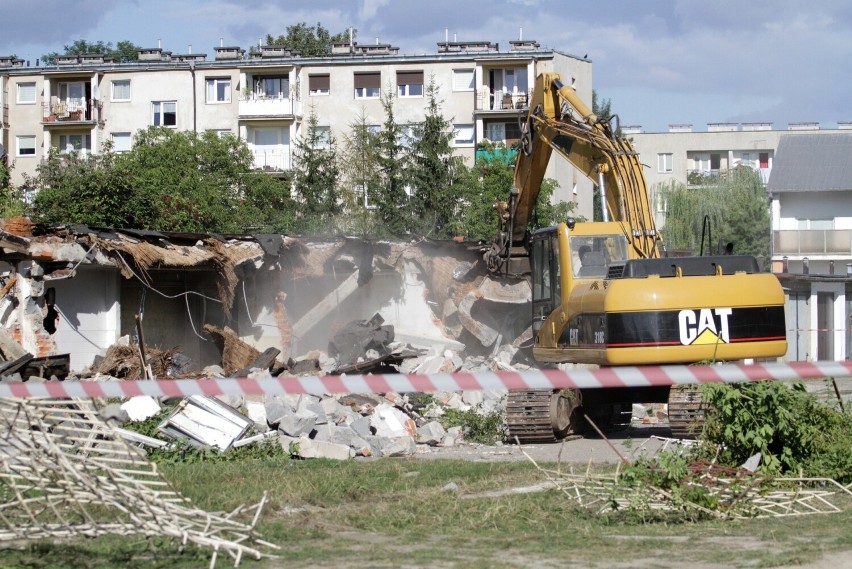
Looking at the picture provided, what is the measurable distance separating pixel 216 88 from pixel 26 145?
1097 cm

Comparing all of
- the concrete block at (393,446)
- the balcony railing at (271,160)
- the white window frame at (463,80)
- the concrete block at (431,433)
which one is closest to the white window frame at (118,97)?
the balcony railing at (271,160)

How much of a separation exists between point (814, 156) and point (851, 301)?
16.2 m

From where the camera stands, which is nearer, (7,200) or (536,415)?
(536,415)

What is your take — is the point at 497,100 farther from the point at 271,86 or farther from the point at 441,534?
the point at 441,534

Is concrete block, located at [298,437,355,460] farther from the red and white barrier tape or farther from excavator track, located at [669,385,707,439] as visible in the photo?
the red and white barrier tape

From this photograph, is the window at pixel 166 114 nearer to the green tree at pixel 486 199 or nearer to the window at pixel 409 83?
the window at pixel 409 83

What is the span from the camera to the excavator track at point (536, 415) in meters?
14.5

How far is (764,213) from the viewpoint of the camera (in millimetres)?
63531

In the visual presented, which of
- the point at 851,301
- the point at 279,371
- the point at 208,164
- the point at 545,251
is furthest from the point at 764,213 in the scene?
the point at 545,251

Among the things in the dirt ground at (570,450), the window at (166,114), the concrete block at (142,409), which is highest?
the window at (166,114)

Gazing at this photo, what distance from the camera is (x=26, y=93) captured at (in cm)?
5900

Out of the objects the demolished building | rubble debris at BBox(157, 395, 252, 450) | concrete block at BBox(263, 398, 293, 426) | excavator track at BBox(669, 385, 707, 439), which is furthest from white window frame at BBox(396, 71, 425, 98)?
rubble debris at BBox(157, 395, 252, 450)

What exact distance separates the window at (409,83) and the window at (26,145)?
19.4 m

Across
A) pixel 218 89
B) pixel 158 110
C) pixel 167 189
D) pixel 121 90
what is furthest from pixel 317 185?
pixel 121 90
